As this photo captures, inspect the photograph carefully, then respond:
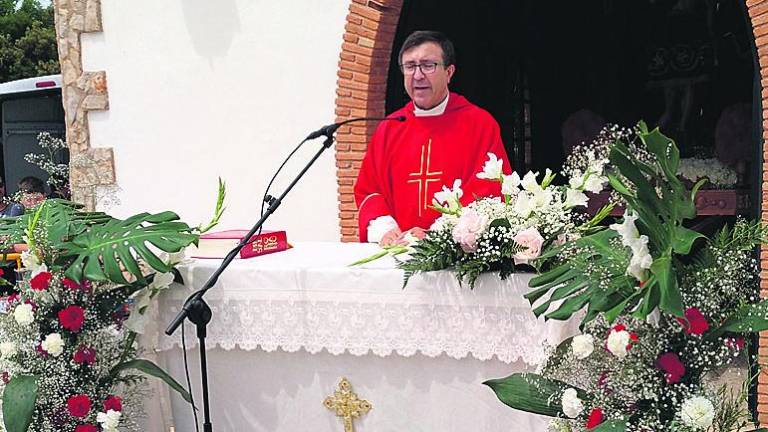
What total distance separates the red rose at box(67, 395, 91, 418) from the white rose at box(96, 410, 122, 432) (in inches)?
2.1

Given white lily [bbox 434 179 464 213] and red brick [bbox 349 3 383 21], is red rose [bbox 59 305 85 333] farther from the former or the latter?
red brick [bbox 349 3 383 21]

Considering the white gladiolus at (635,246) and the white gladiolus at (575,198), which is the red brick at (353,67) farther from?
the white gladiolus at (635,246)

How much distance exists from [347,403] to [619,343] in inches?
46.1

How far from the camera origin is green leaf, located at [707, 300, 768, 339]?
7.22 feet

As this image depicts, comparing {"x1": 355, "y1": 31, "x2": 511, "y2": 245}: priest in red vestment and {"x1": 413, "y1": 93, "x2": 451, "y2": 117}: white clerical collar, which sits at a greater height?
{"x1": 413, "y1": 93, "x2": 451, "y2": 117}: white clerical collar

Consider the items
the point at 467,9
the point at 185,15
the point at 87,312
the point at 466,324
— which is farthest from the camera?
the point at 467,9

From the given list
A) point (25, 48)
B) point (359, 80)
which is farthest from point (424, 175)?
point (25, 48)

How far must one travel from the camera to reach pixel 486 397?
2938mm

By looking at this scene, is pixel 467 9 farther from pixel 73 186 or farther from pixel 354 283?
pixel 354 283

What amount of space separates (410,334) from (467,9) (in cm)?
581

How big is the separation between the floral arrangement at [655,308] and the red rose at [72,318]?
63.5 inches

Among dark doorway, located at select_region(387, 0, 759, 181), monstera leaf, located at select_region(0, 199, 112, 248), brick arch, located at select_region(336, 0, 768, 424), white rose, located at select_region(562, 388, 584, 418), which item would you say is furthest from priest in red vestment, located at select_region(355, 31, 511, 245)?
dark doorway, located at select_region(387, 0, 759, 181)

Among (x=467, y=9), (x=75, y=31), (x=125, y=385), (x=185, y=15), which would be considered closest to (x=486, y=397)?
(x=125, y=385)

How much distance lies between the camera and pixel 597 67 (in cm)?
1012
